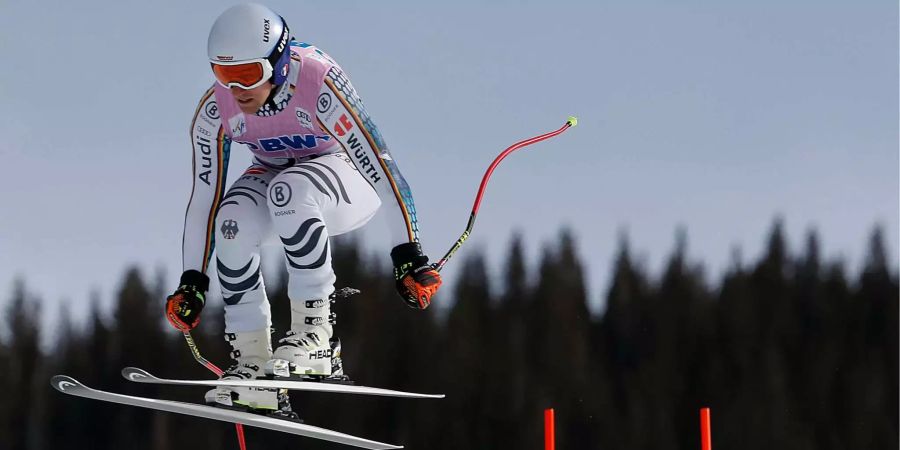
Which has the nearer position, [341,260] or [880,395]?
[341,260]

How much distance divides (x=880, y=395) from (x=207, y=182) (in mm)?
28089

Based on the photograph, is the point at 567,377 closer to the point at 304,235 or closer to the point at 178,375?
the point at 178,375

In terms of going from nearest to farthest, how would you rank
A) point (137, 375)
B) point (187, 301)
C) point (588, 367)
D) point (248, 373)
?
point (137, 375)
point (248, 373)
point (187, 301)
point (588, 367)

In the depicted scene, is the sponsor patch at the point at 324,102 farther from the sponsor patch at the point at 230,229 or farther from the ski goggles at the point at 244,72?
the sponsor patch at the point at 230,229

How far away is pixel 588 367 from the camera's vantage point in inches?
1294

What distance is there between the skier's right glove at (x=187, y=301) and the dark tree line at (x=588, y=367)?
20542mm

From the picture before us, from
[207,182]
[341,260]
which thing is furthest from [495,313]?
[207,182]

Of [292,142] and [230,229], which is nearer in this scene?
[230,229]

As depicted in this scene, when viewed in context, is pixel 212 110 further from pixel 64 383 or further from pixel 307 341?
pixel 64 383

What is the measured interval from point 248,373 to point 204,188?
36.4 inches

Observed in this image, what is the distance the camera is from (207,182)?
21.2 feet

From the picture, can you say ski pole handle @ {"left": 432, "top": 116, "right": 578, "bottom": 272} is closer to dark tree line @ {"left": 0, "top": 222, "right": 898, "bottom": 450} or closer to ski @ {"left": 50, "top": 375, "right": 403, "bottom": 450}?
ski @ {"left": 50, "top": 375, "right": 403, "bottom": 450}

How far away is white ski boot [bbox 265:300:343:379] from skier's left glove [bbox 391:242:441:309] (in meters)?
0.39

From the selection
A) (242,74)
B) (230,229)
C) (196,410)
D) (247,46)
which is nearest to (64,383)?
(196,410)
